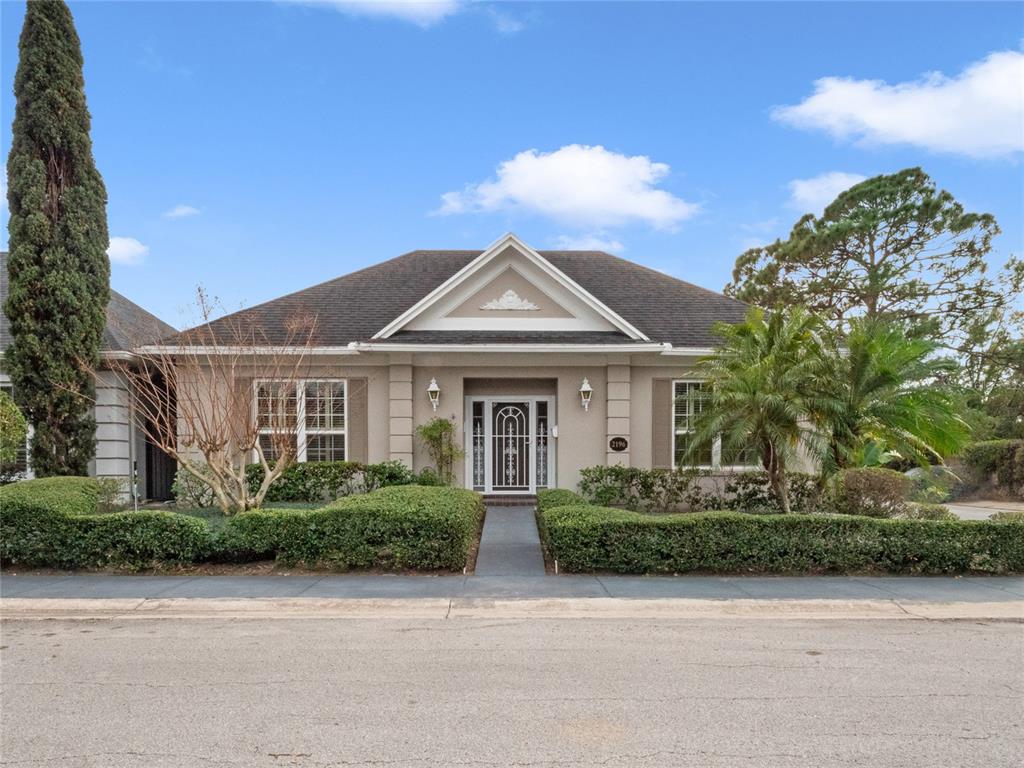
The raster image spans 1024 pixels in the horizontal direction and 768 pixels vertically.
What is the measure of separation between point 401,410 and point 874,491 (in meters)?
9.04

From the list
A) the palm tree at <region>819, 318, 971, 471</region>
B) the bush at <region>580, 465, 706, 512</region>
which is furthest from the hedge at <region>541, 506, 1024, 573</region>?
the bush at <region>580, 465, 706, 512</region>

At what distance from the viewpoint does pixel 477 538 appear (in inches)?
416

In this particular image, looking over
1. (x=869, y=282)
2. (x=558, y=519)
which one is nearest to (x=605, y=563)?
(x=558, y=519)

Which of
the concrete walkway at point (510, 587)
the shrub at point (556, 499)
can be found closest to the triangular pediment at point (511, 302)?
the shrub at point (556, 499)

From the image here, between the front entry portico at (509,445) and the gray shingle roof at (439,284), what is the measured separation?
1768mm

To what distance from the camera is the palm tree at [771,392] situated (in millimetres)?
10305

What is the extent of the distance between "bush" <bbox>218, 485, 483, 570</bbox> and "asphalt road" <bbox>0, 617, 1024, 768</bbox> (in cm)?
169

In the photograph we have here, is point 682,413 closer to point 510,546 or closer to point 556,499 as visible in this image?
point 556,499

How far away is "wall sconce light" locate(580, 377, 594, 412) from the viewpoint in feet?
45.9

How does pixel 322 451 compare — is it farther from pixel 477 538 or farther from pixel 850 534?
pixel 850 534

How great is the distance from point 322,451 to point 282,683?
9.91m

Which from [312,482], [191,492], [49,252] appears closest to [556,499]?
[312,482]

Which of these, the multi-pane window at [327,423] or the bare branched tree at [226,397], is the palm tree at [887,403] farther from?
the multi-pane window at [327,423]

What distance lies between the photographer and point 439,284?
17000 millimetres
